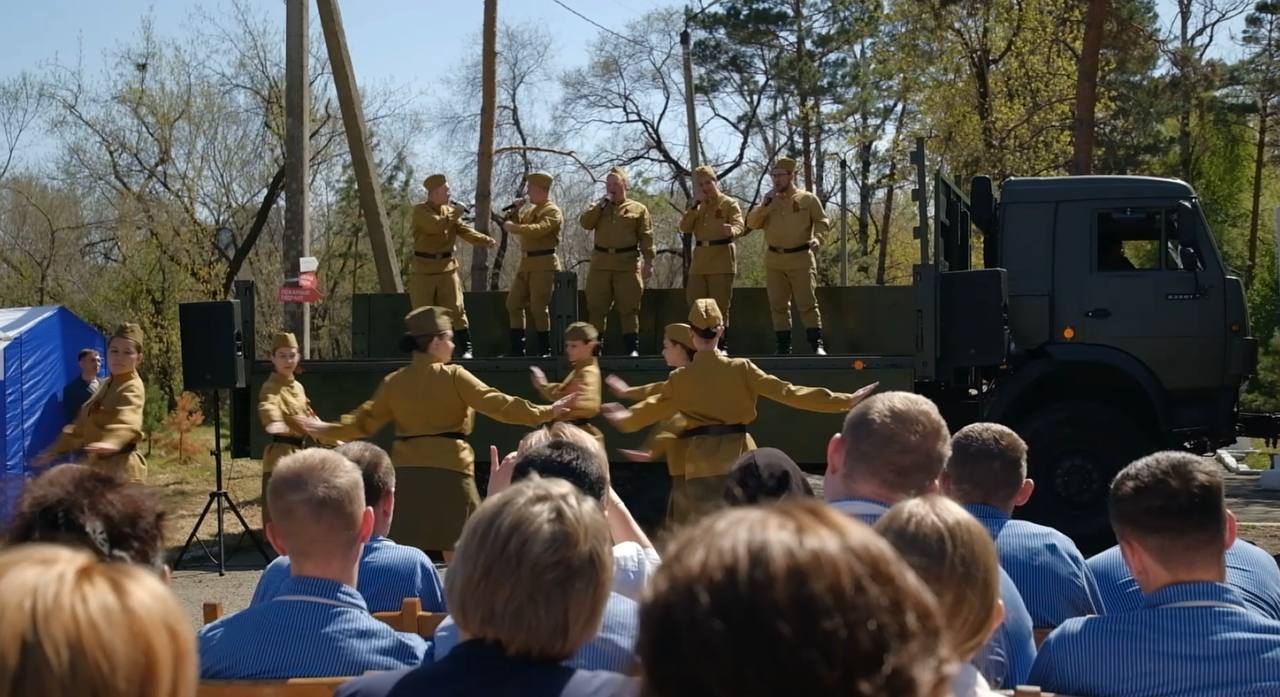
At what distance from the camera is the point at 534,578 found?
2184 mm

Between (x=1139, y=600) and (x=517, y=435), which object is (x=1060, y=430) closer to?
(x=517, y=435)

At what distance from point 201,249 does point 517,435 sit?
21.5m

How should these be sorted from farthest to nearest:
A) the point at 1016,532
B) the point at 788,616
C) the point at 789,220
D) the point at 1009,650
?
the point at 789,220, the point at 1016,532, the point at 1009,650, the point at 788,616

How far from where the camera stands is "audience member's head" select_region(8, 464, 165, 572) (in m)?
2.64

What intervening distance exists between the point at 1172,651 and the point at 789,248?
844 cm

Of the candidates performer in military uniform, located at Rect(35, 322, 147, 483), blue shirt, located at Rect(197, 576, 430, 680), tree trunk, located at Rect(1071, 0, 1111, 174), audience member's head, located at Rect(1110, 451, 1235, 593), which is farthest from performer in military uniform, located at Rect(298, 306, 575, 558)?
tree trunk, located at Rect(1071, 0, 1111, 174)

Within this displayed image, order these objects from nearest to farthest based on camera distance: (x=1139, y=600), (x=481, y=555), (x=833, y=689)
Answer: (x=833, y=689) < (x=481, y=555) < (x=1139, y=600)

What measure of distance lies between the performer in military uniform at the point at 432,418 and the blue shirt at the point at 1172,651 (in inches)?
210

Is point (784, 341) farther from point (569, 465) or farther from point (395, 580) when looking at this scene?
point (569, 465)

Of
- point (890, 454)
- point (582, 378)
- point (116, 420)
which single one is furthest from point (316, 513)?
point (116, 420)

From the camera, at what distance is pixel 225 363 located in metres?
10.1

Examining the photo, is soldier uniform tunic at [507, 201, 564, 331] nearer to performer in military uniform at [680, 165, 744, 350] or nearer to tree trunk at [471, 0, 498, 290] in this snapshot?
performer in military uniform at [680, 165, 744, 350]

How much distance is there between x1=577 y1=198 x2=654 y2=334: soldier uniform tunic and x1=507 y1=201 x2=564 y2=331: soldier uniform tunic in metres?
0.31

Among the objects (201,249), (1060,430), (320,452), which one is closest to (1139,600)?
(320,452)
